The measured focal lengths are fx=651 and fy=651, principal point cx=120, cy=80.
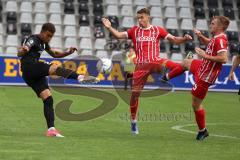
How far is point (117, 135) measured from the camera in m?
13.6

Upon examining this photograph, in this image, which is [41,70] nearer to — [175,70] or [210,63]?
[175,70]

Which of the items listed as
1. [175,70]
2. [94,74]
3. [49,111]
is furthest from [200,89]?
[94,74]

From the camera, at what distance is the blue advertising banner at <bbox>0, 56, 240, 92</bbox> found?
1142 inches

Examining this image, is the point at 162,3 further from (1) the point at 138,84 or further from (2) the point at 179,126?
(1) the point at 138,84

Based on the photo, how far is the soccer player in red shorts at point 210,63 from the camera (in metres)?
12.2

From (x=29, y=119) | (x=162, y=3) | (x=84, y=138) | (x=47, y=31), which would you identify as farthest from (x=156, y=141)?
(x=162, y=3)

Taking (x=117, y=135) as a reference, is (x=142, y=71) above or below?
above

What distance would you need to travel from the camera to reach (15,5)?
110ft

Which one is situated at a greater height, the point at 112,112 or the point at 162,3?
the point at 162,3

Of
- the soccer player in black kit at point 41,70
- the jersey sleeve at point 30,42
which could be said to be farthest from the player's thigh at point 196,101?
the jersey sleeve at point 30,42

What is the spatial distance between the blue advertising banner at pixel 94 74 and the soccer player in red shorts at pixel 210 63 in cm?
1599

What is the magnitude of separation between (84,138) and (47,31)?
7.34ft

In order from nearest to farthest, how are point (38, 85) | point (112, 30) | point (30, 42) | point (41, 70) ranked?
point (30, 42) → point (41, 70) → point (38, 85) → point (112, 30)

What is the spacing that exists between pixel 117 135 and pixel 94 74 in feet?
52.9
